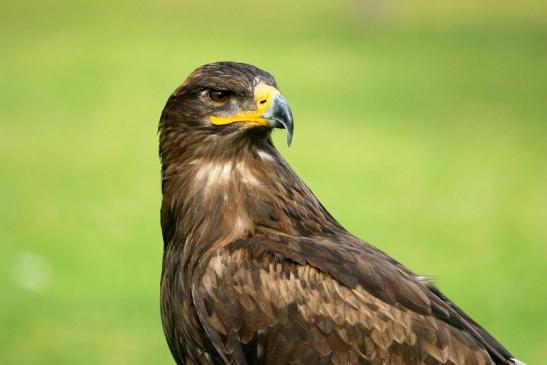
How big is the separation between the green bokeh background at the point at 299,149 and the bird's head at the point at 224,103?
455 cm

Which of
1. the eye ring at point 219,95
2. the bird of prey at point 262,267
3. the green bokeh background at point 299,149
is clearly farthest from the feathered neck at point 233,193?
the green bokeh background at point 299,149

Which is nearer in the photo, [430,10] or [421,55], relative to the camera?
[421,55]

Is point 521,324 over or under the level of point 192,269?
under

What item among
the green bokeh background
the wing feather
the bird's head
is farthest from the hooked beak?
the green bokeh background

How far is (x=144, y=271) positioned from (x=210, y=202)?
21.6ft

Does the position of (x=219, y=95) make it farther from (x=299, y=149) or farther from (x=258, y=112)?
(x=299, y=149)

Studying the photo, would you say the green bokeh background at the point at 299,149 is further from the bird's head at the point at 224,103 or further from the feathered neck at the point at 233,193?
the bird's head at the point at 224,103

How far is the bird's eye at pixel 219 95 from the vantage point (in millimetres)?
5719

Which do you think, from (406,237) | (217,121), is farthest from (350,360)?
(406,237)

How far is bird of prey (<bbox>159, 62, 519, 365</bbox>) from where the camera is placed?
5371mm

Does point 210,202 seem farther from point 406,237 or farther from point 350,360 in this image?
point 406,237

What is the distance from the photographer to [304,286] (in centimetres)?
539

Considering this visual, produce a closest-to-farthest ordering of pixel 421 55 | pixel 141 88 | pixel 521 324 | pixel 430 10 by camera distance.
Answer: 1. pixel 521 324
2. pixel 141 88
3. pixel 421 55
4. pixel 430 10

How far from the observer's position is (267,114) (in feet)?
18.4
